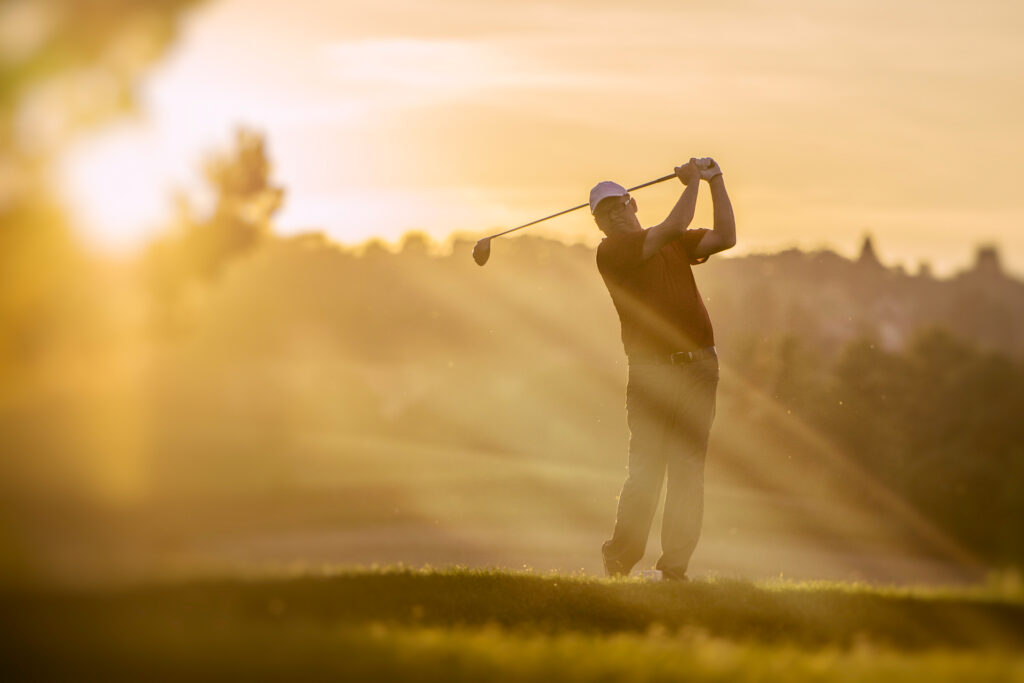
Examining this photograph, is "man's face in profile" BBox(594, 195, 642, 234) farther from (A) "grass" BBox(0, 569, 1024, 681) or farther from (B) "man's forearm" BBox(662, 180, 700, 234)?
(A) "grass" BBox(0, 569, 1024, 681)

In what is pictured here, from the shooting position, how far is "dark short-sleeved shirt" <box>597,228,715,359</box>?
9.84 meters

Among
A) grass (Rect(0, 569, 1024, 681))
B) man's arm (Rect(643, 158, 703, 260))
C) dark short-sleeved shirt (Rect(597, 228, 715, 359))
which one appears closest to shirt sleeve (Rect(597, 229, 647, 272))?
dark short-sleeved shirt (Rect(597, 228, 715, 359))

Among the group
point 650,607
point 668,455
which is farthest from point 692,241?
point 650,607

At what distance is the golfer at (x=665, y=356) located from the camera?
9758 millimetres

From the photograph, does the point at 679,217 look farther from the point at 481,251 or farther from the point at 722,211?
the point at 481,251

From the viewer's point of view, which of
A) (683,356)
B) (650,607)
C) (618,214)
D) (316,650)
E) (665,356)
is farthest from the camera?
(618,214)

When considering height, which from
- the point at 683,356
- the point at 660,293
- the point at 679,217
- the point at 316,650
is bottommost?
the point at 316,650

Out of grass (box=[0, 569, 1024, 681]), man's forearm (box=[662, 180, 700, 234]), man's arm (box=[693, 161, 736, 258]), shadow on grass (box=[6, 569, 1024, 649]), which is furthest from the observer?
man's arm (box=[693, 161, 736, 258])

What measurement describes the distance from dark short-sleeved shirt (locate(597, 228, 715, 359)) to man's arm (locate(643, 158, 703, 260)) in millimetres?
177

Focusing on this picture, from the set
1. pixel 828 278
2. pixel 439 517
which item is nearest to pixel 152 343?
pixel 439 517

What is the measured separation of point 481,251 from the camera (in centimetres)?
1193

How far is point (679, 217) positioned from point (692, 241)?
692 mm

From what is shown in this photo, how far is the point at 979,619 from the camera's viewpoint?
8.30 m

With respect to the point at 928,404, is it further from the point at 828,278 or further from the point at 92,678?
the point at 828,278
